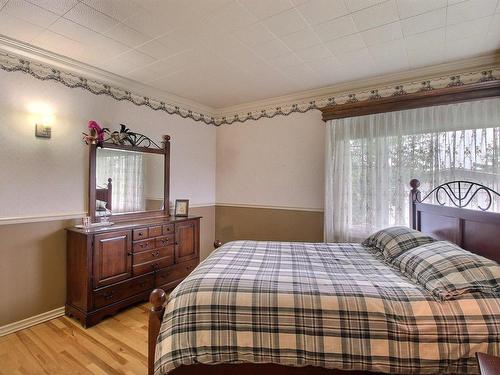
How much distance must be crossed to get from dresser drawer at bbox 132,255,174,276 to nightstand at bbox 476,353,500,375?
8.72 ft

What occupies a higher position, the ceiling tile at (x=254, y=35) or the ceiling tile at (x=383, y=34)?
the ceiling tile at (x=383, y=34)

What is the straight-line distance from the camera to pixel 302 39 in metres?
2.21

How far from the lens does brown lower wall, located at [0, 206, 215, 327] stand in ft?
7.40

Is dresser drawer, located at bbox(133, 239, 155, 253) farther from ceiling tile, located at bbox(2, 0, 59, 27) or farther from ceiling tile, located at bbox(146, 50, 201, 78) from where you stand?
ceiling tile, located at bbox(2, 0, 59, 27)

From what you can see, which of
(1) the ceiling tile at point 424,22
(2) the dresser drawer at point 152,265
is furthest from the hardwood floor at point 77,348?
(1) the ceiling tile at point 424,22

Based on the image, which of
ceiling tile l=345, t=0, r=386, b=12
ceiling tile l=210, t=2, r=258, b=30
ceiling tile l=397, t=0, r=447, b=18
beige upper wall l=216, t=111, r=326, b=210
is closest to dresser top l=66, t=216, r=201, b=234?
beige upper wall l=216, t=111, r=326, b=210

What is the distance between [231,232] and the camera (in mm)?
4121

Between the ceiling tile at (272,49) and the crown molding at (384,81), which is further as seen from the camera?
the crown molding at (384,81)

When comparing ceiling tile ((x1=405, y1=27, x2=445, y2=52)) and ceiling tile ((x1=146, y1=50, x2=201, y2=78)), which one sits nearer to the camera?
ceiling tile ((x1=405, y1=27, x2=445, y2=52))

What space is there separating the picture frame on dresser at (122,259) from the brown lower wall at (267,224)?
2.89 ft

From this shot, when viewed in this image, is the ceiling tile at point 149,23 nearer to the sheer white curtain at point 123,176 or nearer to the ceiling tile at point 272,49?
the ceiling tile at point 272,49

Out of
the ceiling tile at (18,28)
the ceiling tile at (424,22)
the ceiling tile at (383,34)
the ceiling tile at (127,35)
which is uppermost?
the ceiling tile at (383,34)

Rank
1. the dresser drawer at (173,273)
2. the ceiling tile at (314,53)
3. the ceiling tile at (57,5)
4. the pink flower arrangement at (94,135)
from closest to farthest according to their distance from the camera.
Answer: the ceiling tile at (57,5) < the ceiling tile at (314,53) < the pink flower arrangement at (94,135) < the dresser drawer at (173,273)

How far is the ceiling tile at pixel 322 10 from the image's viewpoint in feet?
5.82
